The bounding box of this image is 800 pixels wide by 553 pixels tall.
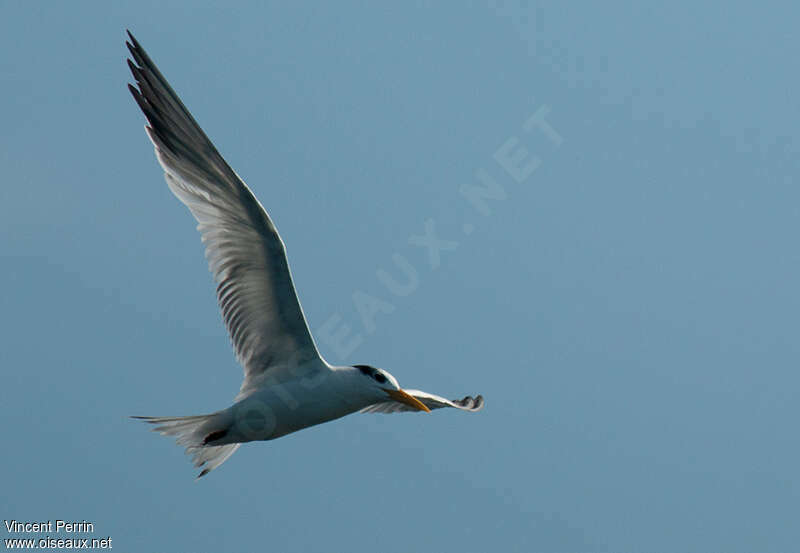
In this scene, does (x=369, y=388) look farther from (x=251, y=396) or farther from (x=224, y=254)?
(x=224, y=254)

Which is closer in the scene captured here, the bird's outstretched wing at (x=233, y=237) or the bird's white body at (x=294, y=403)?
the bird's outstretched wing at (x=233, y=237)

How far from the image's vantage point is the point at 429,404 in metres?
11.9

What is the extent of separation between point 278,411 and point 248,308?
1.03 metres

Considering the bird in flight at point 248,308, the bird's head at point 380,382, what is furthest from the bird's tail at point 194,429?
the bird's head at point 380,382

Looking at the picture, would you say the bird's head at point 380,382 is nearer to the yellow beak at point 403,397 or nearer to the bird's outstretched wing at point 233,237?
the yellow beak at point 403,397

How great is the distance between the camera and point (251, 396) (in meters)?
10.1

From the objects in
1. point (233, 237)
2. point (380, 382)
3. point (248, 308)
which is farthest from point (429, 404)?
point (233, 237)

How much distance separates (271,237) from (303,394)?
145 centimetres

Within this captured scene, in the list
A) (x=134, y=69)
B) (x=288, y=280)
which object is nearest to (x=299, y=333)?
(x=288, y=280)

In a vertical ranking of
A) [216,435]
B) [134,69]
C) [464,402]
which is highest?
[134,69]

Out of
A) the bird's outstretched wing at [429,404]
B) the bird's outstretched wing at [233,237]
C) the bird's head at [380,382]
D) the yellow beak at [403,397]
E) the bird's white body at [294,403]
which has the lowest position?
the bird's outstretched wing at [429,404]

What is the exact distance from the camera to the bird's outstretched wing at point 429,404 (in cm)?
1159

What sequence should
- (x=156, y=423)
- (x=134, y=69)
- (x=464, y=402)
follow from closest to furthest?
(x=134, y=69) → (x=156, y=423) → (x=464, y=402)

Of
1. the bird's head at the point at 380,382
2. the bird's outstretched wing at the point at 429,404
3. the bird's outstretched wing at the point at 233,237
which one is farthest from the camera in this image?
the bird's outstretched wing at the point at 429,404
